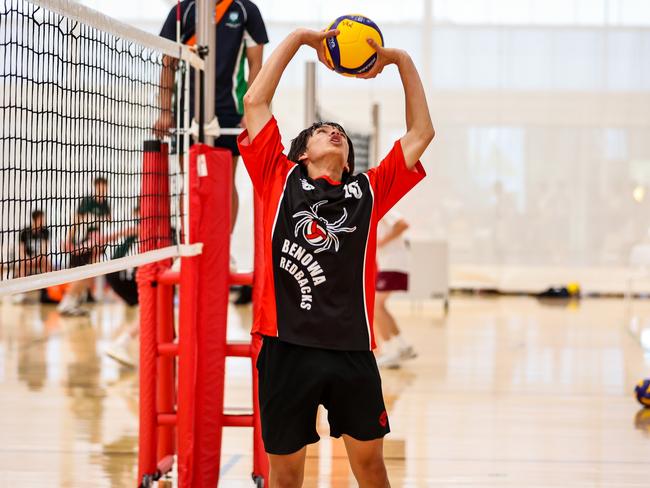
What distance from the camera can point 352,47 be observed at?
3191 millimetres

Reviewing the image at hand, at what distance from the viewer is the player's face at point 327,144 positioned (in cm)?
310

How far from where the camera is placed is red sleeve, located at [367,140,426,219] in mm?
3137

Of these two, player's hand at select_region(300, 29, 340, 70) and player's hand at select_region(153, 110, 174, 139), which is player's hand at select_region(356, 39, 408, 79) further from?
player's hand at select_region(153, 110, 174, 139)

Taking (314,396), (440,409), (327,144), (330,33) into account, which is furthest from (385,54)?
(440,409)

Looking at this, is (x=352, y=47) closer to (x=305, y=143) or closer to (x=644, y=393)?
(x=305, y=143)

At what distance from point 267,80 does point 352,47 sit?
30 centimetres

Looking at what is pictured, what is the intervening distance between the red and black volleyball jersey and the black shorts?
49 mm

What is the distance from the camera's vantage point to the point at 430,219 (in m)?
14.8

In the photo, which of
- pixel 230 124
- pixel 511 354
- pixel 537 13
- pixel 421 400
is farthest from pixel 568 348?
pixel 537 13

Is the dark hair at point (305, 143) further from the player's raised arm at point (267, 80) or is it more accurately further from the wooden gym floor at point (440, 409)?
the wooden gym floor at point (440, 409)

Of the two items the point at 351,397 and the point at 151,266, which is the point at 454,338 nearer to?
the point at 151,266

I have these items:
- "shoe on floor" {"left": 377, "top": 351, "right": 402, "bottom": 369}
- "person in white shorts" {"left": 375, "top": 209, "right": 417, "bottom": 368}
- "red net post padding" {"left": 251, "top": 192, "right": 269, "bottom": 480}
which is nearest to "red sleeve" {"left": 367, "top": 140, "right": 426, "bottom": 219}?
"red net post padding" {"left": 251, "top": 192, "right": 269, "bottom": 480}

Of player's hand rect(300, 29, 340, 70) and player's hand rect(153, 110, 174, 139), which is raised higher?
player's hand rect(300, 29, 340, 70)

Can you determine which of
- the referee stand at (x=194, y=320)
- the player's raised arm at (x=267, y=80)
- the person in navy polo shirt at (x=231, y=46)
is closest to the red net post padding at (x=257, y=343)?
the referee stand at (x=194, y=320)
